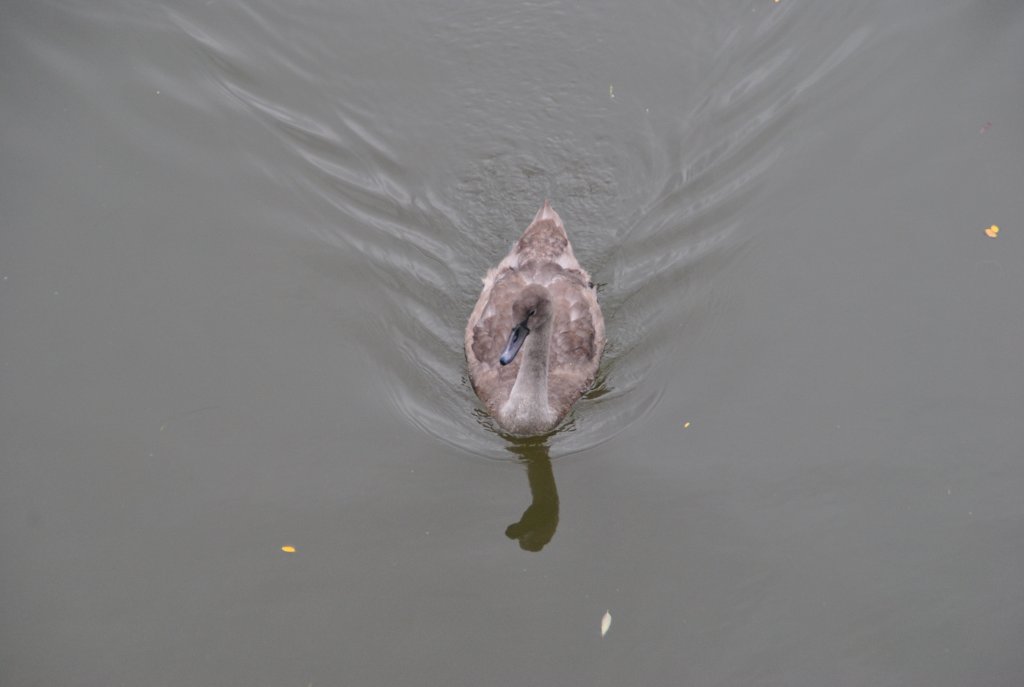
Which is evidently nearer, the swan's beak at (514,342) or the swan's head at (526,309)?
the swan's beak at (514,342)

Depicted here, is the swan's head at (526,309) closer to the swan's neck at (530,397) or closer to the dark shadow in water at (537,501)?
the swan's neck at (530,397)

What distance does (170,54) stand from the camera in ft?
36.6

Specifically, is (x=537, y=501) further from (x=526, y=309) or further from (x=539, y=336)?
(x=526, y=309)

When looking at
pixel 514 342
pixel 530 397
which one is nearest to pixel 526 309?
pixel 514 342

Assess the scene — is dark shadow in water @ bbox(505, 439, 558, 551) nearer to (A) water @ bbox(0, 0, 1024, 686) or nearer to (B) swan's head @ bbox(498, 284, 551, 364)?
(A) water @ bbox(0, 0, 1024, 686)

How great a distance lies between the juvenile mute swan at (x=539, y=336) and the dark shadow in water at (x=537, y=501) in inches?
5.9

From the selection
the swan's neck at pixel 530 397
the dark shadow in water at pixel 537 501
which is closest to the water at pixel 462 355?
the dark shadow in water at pixel 537 501

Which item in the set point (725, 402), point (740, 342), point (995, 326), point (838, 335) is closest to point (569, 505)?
point (725, 402)

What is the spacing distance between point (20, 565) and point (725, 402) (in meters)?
5.63

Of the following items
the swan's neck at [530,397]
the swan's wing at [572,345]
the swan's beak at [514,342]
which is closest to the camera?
the swan's beak at [514,342]

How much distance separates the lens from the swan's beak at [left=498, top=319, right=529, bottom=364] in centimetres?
779

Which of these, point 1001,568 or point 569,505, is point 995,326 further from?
point 569,505

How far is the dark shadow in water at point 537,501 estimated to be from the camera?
8152 millimetres

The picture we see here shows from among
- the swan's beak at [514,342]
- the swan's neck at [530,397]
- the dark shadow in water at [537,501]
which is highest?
the swan's beak at [514,342]
